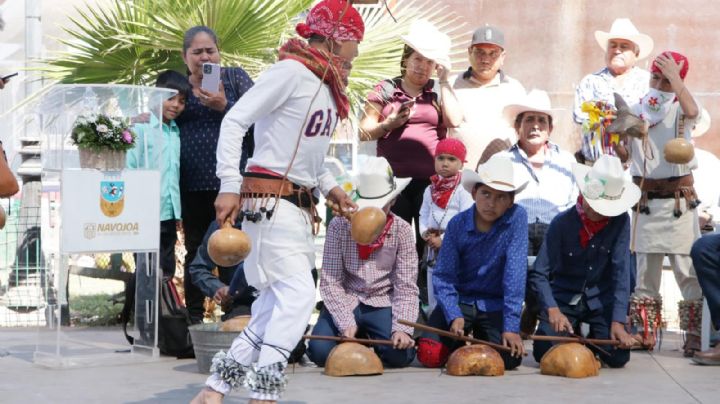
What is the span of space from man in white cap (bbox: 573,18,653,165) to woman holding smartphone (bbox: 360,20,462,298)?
2.93 ft

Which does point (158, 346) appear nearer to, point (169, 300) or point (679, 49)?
point (169, 300)

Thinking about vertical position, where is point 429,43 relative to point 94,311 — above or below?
above

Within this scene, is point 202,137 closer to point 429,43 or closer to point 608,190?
point 429,43

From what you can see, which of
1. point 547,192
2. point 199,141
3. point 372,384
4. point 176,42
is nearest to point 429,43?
point 547,192

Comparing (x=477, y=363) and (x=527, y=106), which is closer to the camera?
(x=477, y=363)

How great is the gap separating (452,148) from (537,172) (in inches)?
24.3

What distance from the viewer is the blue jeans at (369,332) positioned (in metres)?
7.20

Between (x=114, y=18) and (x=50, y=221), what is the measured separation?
1.96 m

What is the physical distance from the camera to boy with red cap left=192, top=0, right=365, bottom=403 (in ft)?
17.1

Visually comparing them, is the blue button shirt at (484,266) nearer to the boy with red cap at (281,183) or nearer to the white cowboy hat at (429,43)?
the white cowboy hat at (429,43)

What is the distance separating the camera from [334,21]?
5.37m

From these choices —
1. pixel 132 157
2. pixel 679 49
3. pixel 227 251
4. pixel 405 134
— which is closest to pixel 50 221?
pixel 132 157

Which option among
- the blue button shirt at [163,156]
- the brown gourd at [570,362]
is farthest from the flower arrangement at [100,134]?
the brown gourd at [570,362]

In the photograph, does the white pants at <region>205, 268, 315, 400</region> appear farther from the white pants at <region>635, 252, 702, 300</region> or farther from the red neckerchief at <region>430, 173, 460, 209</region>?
the white pants at <region>635, 252, 702, 300</region>
